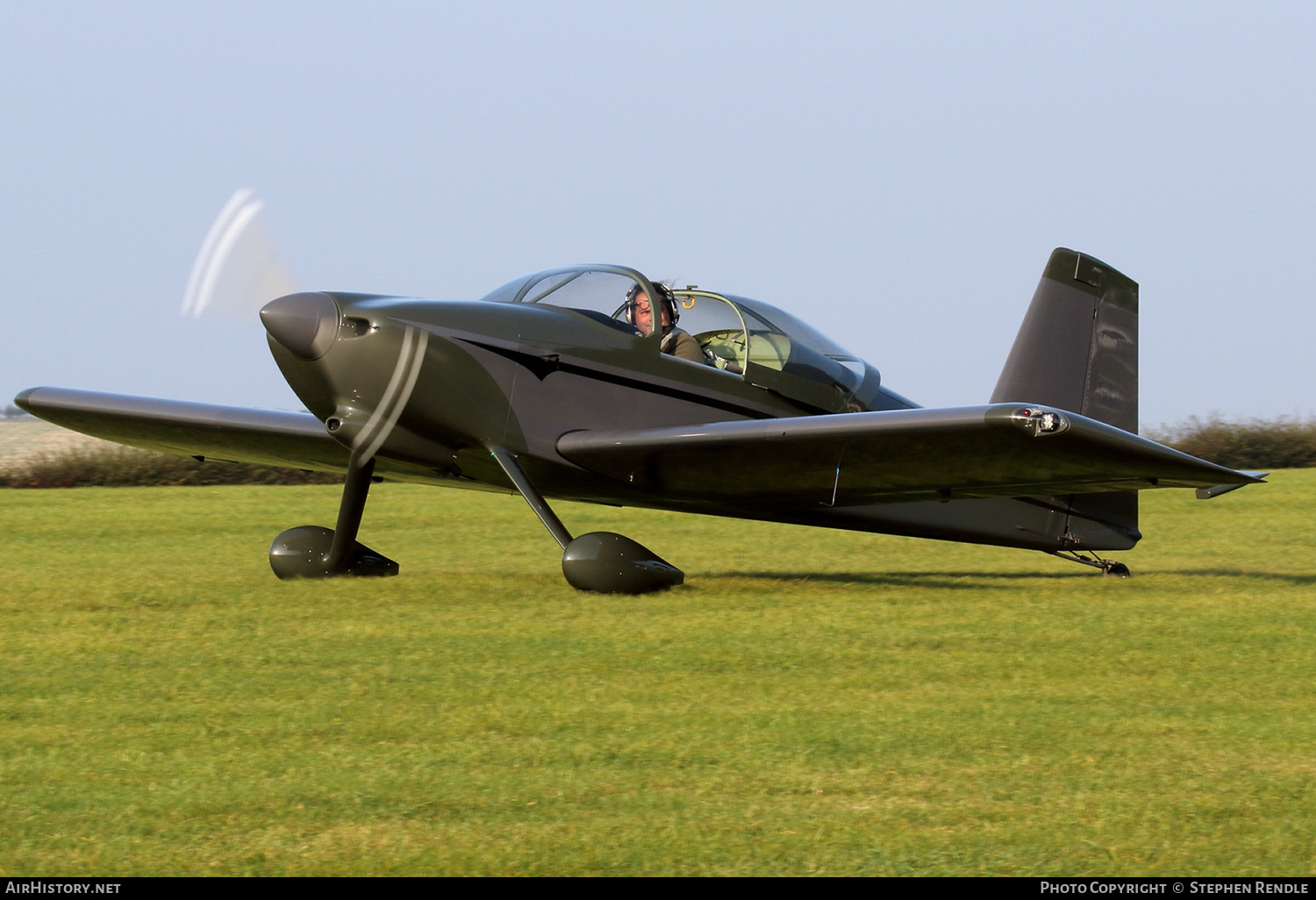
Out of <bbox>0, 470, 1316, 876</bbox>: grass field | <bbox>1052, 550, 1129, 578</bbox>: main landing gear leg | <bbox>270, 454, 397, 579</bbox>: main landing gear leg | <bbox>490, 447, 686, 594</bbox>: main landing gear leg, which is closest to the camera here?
<bbox>0, 470, 1316, 876</bbox>: grass field

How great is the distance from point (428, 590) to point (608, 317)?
2112mm

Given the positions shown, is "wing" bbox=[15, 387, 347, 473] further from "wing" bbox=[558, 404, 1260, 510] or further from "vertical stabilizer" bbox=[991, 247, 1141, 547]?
"vertical stabilizer" bbox=[991, 247, 1141, 547]

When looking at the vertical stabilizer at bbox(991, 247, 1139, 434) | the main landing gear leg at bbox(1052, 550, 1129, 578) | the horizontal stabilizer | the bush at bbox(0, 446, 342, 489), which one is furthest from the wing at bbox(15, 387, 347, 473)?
the bush at bbox(0, 446, 342, 489)

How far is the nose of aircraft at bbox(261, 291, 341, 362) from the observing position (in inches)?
303

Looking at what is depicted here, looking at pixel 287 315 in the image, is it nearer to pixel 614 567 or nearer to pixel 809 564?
pixel 614 567

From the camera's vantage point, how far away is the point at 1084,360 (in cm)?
1002

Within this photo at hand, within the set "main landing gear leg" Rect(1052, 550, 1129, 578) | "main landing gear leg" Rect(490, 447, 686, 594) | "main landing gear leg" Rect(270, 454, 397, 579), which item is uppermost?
"main landing gear leg" Rect(1052, 550, 1129, 578)

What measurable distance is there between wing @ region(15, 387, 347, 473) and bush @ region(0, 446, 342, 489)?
934cm

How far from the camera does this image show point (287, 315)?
770 centimetres

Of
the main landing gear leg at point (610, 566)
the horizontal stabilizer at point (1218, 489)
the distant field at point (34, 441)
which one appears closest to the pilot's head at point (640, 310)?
the main landing gear leg at point (610, 566)

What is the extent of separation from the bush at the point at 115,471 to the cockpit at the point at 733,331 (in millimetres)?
12468

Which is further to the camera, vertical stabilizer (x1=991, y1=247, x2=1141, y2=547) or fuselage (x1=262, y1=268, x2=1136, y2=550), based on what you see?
vertical stabilizer (x1=991, y1=247, x2=1141, y2=547)

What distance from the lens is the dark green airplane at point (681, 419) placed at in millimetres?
7734

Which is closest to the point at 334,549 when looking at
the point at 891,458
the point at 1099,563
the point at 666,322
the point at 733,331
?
the point at 666,322
